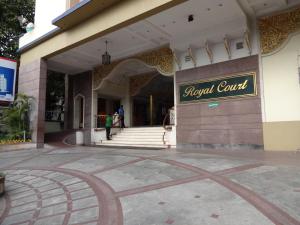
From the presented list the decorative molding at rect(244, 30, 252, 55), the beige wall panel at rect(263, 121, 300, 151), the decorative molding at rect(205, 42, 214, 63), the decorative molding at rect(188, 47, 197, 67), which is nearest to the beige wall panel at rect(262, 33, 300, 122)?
the beige wall panel at rect(263, 121, 300, 151)

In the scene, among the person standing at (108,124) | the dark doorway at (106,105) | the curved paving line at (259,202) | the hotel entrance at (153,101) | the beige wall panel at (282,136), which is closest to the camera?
the curved paving line at (259,202)

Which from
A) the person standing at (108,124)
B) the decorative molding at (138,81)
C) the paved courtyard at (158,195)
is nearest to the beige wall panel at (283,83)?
the paved courtyard at (158,195)

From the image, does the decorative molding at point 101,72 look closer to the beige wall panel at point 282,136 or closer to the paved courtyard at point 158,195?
the beige wall panel at point 282,136

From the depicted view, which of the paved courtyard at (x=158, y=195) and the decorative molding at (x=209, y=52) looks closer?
the paved courtyard at (x=158, y=195)

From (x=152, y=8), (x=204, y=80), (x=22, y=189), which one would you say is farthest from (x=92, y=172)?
(x=204, y=80)

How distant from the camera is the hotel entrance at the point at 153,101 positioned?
15414mm

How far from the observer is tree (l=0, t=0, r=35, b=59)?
12992mm

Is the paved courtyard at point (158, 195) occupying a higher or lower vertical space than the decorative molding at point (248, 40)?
lower

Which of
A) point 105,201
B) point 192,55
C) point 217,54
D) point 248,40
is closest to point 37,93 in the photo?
point 192,55

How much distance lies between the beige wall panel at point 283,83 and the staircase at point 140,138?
4.22 metres

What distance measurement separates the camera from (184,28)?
884cm

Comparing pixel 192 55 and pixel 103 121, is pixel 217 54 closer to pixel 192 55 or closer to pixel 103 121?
pixel 192 55

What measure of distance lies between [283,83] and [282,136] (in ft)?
5.60

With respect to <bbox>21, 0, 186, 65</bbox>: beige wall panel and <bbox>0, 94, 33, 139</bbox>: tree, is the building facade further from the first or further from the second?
<bbox>0, 94, 33, 139</bbox>: tree
